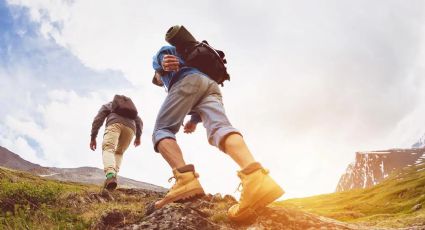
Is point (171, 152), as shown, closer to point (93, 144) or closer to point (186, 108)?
point (186, 108)

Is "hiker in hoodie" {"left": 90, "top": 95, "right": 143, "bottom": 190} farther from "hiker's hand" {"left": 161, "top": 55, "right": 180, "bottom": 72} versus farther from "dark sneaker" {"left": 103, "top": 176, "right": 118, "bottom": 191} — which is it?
"hiker's hand" {"left": 161, "top": 55, "right": 180, "bottom": 72}

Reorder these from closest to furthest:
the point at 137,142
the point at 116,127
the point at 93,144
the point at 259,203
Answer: the point at 259,203 → the point at 116,127 → the point at 93,144 → the point at 137,142

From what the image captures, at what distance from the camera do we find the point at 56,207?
23.2 ft

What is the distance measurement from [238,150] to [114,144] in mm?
6507

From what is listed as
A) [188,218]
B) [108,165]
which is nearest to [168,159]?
[188,218]

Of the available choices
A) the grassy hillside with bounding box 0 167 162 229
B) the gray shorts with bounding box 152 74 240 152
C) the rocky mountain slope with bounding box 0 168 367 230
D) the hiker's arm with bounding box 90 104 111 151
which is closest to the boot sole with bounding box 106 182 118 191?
the grassy hillside with bounding box 0 167 162 229

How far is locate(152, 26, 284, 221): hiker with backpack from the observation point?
13.8 ft

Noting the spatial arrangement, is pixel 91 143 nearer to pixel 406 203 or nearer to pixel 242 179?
pixel 242 179

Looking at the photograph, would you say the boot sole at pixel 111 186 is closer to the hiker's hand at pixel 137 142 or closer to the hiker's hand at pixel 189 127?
the hiker's hand at pixel 137 142

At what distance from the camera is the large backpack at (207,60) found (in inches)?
212

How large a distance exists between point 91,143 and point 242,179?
7572mm

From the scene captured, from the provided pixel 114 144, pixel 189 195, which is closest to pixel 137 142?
pixel 114 144

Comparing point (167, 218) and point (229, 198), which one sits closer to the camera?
point (167, 218)

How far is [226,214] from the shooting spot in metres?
4.79
